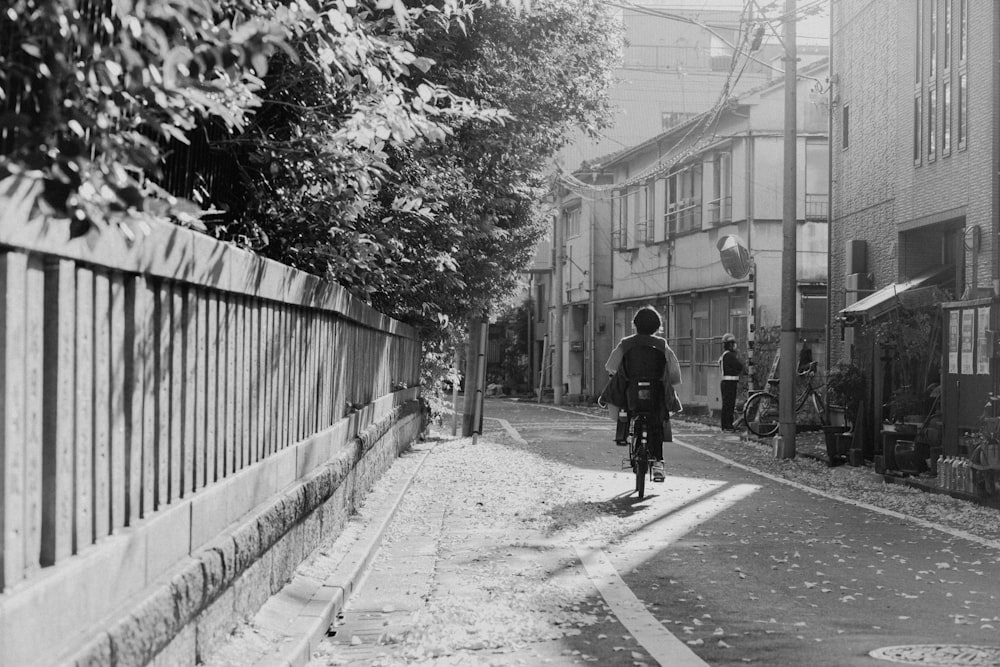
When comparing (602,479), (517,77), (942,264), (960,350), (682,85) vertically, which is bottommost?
(602,479)

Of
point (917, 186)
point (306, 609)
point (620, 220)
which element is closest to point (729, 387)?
point (917, 186)

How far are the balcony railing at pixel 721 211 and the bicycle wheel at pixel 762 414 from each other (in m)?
12.4

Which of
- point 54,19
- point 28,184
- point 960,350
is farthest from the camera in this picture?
point 960,350

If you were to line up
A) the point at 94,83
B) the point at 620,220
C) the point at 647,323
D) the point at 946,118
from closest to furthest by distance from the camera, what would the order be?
the point at 94,83 → the point at 647,323 → the point at 946,118 → the point at 620,220

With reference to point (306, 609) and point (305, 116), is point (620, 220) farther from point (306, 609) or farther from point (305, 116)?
point (306, 609)

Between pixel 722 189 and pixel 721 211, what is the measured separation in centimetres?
64

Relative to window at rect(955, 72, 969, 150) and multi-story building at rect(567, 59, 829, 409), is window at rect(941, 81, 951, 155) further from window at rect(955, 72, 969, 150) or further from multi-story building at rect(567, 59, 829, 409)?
multi-story building at rect(567, 59, 829, 409)

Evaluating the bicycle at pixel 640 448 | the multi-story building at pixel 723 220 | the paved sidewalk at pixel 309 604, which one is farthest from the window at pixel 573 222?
the paved sidewalk at pixel 309 604

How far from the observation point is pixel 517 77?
56.3ft

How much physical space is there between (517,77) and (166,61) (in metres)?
14.2

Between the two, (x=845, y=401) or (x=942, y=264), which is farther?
(x=942, y=264)

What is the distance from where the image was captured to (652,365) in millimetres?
13367

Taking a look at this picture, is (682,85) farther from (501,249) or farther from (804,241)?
(501,249)

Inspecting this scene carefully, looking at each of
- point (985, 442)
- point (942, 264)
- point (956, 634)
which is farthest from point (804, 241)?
point (956, 634)
